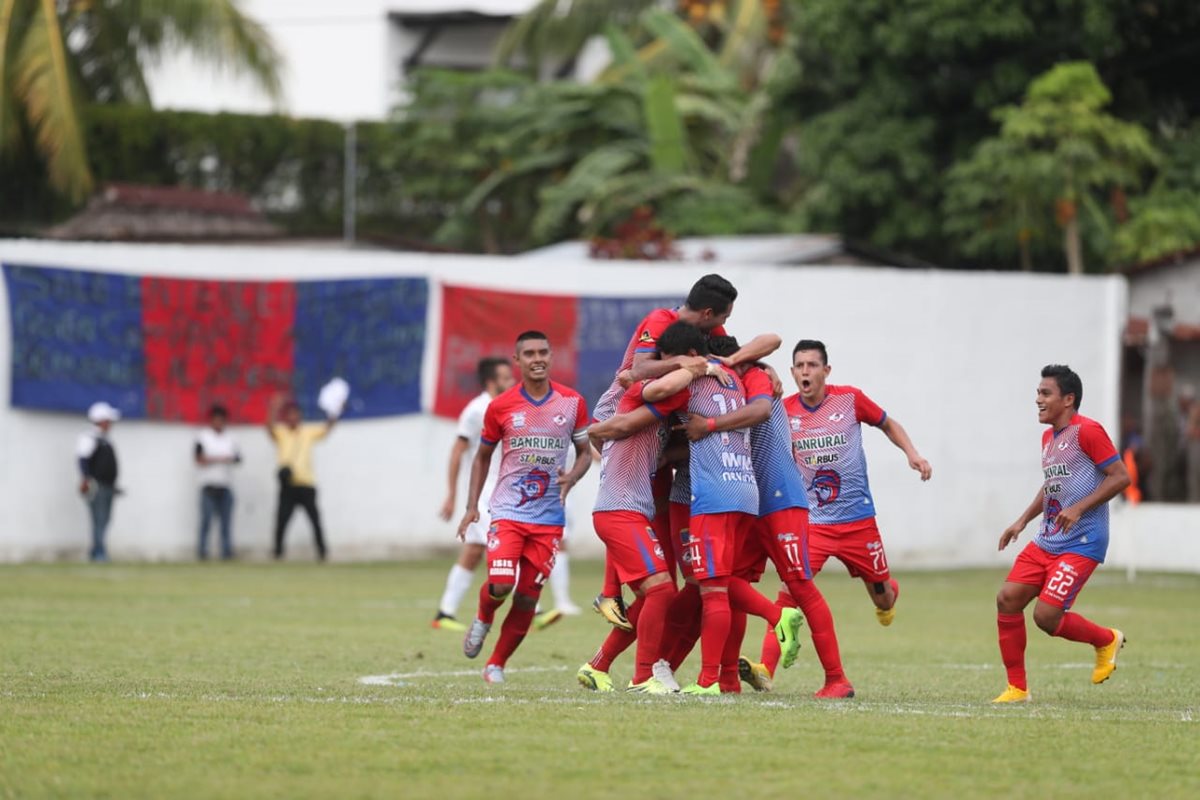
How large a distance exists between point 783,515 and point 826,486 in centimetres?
197

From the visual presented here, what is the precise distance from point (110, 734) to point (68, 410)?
55.9ft

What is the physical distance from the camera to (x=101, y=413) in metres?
25.1

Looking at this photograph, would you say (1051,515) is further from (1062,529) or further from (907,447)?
(907,447)

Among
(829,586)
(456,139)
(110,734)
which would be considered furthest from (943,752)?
(456,139)

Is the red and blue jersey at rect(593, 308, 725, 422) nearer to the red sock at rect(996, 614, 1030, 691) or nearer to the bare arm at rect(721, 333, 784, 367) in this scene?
the bare arm at rect(721, 333, 784, 367)

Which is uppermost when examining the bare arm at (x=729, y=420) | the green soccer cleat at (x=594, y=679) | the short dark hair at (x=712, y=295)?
the short dark hair at (x=712, y=295)

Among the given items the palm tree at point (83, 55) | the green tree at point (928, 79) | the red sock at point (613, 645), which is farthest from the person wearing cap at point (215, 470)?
the red sock at point (613, 645)

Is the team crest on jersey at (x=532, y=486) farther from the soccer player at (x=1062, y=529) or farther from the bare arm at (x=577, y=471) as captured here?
the soccer player at (x=1062, y=529)

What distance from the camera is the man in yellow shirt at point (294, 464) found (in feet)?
84.1

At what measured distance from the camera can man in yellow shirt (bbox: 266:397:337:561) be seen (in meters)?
25.6

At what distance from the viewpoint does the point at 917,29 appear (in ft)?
106

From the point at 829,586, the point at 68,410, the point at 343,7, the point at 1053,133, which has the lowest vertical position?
the point at 829,586

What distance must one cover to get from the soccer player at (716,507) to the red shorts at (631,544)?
0.69ft

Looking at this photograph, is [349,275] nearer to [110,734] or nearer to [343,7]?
[110,734]
